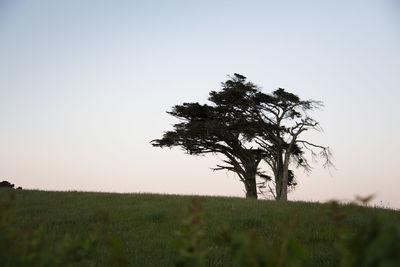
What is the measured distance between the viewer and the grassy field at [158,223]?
7.05m

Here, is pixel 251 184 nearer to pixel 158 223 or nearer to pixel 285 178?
pixel 285 178

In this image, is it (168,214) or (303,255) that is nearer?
(303,255)

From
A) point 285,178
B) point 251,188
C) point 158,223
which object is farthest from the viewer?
point 251,188

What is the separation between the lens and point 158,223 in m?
10.1

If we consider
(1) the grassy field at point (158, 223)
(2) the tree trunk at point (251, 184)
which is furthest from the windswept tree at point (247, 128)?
(1) the grassy field at point (158, 223)

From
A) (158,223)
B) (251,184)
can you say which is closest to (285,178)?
(251,184)

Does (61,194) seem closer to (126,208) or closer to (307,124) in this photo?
(126,208)

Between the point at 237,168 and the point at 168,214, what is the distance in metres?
16.2

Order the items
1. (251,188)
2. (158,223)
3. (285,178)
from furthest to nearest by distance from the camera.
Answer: (251,188) < (285,178) < (158,223)

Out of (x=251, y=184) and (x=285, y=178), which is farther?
(x=251, y=184)

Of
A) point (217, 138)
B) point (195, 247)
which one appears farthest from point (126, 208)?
point (217, 138)

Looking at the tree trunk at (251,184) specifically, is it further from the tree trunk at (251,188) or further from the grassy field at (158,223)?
the grassy field at (158,223)

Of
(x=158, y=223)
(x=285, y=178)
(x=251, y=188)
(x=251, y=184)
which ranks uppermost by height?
(x=285, y=178)

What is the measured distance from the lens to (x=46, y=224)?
967cm
